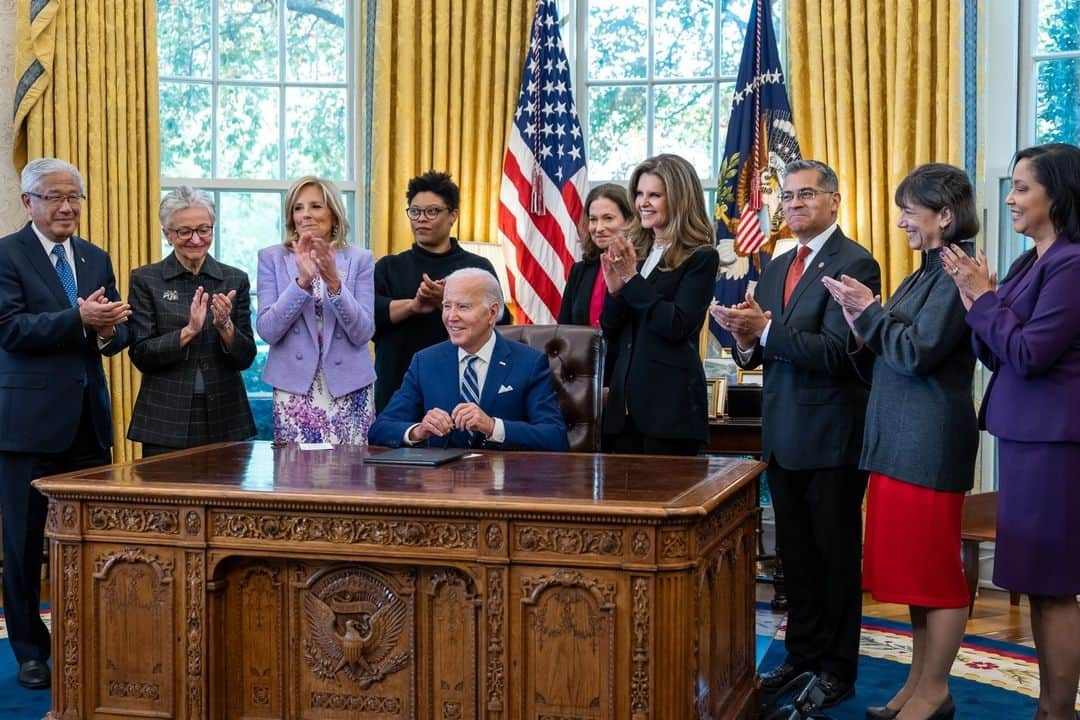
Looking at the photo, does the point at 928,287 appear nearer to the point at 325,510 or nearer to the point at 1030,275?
the point at 1030,275

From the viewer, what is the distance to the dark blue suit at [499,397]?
3543 millimetres

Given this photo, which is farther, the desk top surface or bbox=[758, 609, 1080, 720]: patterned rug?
bbox=[758, 609, 1080, 720]: patterned rug

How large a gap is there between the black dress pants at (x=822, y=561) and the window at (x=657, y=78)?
2897mm

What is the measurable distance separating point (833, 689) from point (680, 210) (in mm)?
1493

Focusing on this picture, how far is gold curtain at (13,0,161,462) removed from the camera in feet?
19.0

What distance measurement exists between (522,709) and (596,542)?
0.41 metres

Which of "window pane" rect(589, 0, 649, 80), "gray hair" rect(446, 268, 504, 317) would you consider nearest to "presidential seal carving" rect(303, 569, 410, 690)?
"gray hair" rect(446, 268, 504, 317)

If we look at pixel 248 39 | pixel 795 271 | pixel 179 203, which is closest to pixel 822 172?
pixel 795 271

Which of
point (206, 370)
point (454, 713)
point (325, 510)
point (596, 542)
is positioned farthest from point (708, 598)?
point (206, 370)

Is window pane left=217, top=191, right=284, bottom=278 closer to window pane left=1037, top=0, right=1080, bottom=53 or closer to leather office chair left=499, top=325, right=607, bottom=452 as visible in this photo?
leather office chair left=499, top=325, right=607, bottom=452

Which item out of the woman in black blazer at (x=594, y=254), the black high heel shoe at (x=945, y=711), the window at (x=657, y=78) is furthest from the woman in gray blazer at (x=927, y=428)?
the window at (x=657, y=78)

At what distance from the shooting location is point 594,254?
14.0ft

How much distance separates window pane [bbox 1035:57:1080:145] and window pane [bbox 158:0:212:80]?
13.5ft

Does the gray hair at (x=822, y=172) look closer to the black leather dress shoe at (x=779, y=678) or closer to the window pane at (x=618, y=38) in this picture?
the black leather dress shoe at (x=779, y=678)
